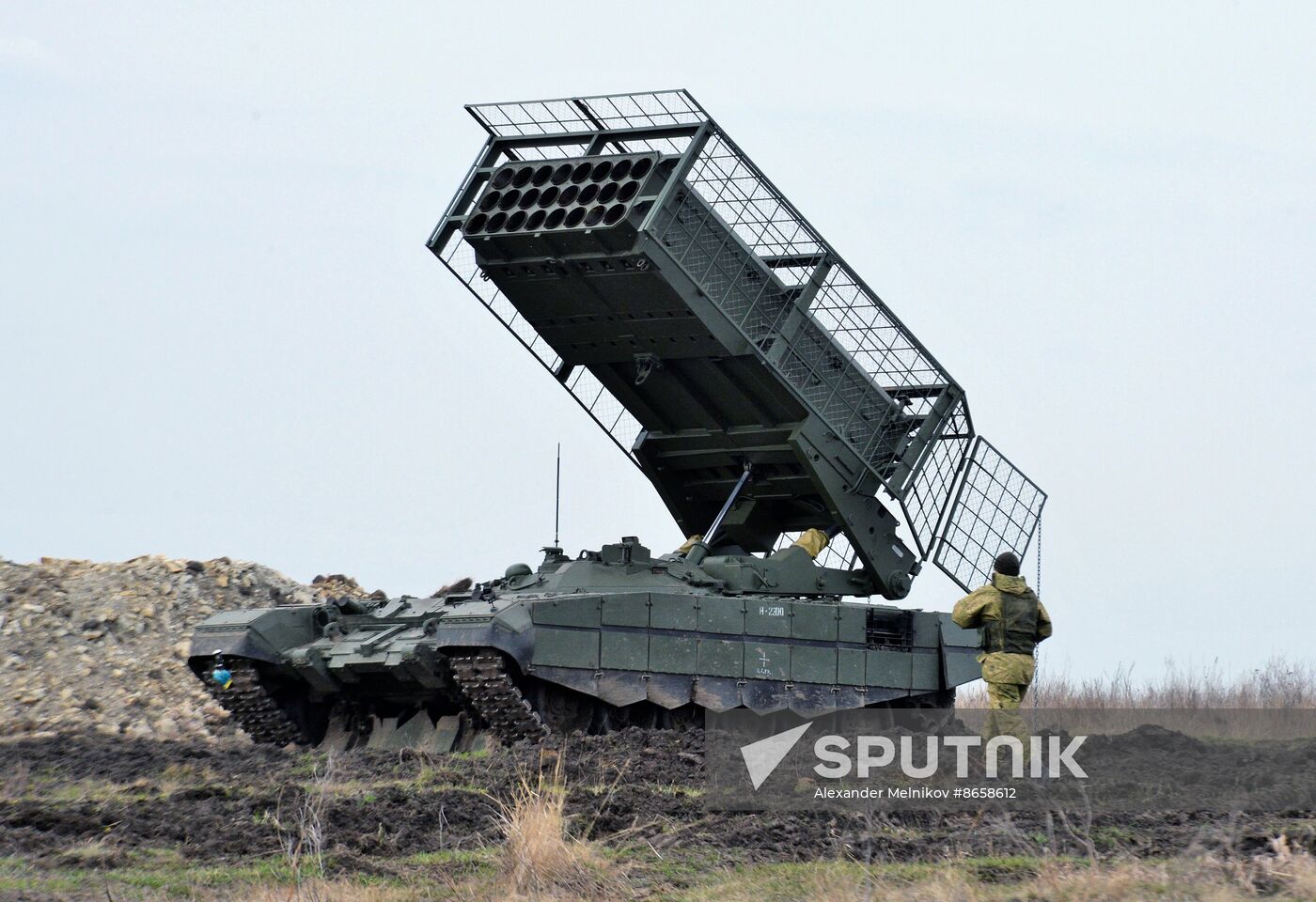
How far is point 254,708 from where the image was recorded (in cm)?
1738

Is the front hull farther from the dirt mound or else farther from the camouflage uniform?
the dirt mound

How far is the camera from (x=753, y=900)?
905cm

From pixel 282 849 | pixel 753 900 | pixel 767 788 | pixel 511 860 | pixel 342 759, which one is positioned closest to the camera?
pixel 753 900

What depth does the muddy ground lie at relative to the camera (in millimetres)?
10211

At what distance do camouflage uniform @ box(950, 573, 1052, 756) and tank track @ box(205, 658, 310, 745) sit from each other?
21.7 ft

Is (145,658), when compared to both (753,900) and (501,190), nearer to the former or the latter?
(501,190)

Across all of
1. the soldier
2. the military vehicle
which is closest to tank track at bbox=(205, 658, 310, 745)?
the military vehicle

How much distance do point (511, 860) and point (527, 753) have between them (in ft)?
15.8

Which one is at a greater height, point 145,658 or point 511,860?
point 145,658

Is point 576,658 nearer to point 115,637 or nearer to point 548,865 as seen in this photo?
point 548,865

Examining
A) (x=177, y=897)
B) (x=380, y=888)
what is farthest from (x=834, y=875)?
(x=177, y=897)

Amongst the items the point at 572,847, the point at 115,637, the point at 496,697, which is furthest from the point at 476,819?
the point at 115,637

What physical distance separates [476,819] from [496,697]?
13.3ft

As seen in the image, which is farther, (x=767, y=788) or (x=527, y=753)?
(x=527, y=753)
